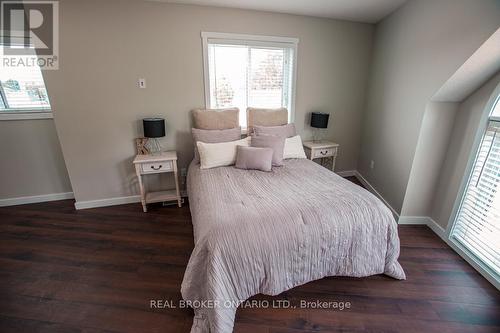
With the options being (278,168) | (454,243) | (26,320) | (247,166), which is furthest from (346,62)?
(26,320)

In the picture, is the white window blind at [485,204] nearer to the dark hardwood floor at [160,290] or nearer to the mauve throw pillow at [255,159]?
the dark hardwood floor at [160,290]

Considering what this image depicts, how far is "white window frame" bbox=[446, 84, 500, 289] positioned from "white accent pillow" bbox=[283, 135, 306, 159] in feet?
5.01

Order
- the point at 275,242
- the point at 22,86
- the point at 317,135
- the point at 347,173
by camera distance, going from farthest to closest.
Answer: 1. the point at 347,173
2. the point at 317,135
3. the point at 22,86
4. the point at 275,242

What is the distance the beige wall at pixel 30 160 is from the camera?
8.70ft

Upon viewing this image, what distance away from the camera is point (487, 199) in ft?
5.82

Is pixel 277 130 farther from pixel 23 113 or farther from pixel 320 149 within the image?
pixel 23 113

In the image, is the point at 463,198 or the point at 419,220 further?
the point at 419,220

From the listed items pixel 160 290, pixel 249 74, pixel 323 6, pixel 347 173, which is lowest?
pixel 160 290

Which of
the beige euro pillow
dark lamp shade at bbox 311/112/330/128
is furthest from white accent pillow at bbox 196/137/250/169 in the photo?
dark lamp shade at bbox 311/112/330/128

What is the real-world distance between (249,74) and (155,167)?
1.69 metres

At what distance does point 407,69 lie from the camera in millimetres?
2346

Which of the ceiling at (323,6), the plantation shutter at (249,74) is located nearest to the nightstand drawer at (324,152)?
the plantation shutter at (249,74)

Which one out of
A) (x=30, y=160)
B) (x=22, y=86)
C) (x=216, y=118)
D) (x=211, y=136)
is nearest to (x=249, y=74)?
Answer: (x=216, y=118)

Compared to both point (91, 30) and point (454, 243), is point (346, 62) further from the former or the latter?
point (91, 30)
